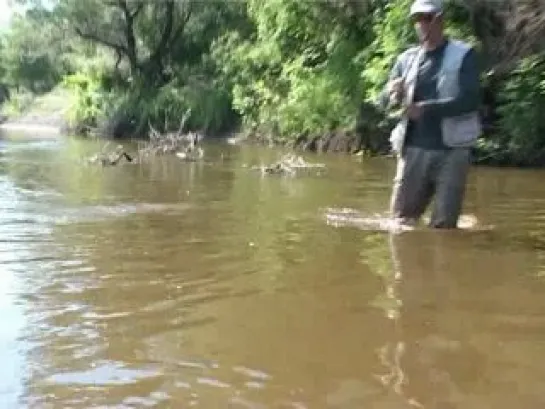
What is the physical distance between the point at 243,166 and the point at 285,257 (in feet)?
41.8

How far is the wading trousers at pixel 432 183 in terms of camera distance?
763cm

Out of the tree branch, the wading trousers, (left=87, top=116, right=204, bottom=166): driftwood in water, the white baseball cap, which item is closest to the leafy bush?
(left=87, top=116, right=204, bottom=166): driftwood in water

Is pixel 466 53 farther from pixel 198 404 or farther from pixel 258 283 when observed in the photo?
pixel 198 404

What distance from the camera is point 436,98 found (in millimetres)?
7469

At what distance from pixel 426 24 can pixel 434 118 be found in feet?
2.46

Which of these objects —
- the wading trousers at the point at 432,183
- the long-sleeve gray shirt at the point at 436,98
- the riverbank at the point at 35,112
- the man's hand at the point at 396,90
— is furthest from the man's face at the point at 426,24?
the riverbank at the point at 35,112

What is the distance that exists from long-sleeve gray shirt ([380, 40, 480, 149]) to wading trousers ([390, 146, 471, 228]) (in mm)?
96

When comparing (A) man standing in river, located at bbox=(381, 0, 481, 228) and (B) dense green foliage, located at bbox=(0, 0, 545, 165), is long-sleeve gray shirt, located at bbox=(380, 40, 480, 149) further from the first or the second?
(B) dense green foliage, located at bbox=(0, 0, 545, 165)

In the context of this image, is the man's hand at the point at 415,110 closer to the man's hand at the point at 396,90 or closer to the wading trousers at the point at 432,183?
the man's hand at the point at 396,90

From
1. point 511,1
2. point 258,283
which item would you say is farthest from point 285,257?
point 511,1

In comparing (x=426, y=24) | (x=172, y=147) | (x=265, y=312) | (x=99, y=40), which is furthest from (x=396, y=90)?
(x=99, y=40)

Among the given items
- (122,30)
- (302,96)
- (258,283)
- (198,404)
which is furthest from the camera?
(122,30)

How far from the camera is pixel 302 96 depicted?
88.8ft

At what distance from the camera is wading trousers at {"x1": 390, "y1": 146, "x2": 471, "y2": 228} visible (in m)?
7.63
